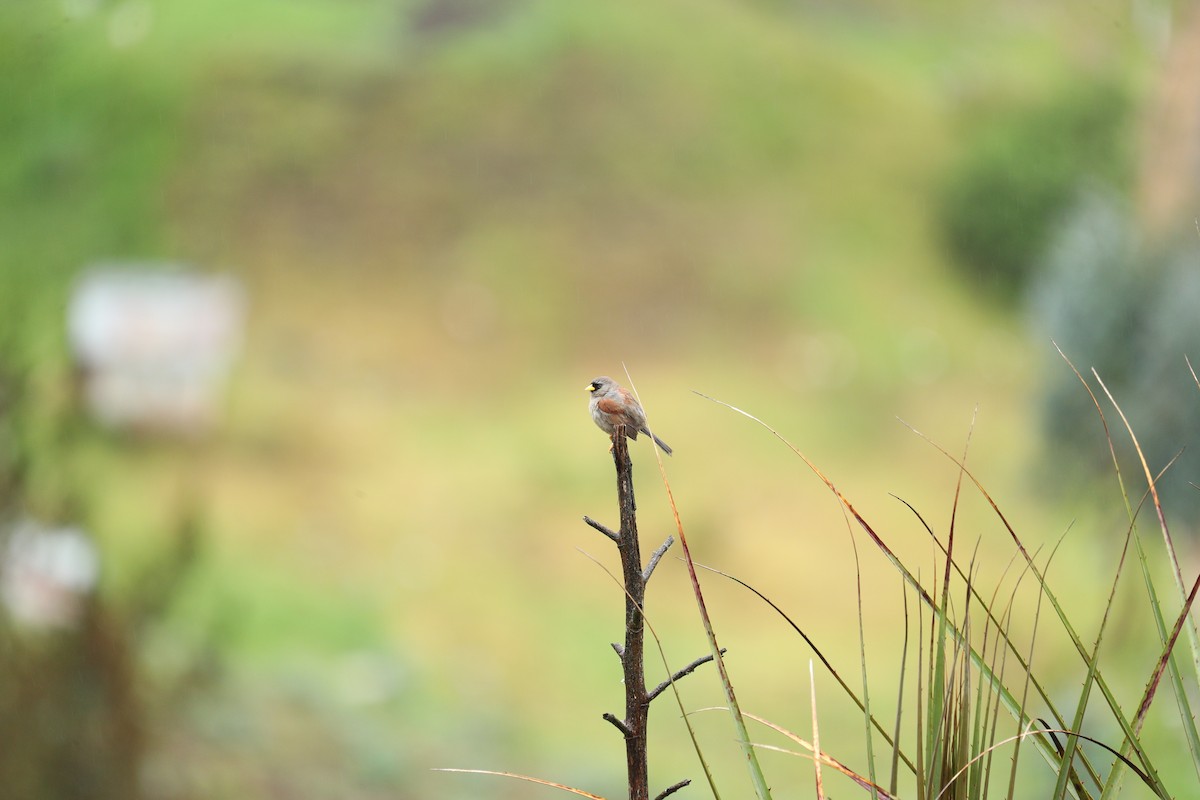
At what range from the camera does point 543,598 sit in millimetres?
7148

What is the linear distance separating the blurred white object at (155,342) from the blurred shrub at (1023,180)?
5540 millimetres

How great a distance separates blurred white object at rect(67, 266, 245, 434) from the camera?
24.4 feet

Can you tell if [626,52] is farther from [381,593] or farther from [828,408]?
[381,593]

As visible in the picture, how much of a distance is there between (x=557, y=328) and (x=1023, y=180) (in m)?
3.82

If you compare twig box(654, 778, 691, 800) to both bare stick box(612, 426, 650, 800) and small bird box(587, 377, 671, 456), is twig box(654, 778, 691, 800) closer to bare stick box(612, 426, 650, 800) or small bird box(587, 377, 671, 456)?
bare stick box(612, 426, 650, 800)

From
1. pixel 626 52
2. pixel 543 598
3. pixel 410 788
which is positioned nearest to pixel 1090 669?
pixel 410 788

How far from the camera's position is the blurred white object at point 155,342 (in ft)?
24.4

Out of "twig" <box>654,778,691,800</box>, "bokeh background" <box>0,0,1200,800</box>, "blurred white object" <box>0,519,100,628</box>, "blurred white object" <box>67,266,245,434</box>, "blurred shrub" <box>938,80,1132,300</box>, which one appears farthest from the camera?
"blurred shrub" <box>938,80,1132,300</box>

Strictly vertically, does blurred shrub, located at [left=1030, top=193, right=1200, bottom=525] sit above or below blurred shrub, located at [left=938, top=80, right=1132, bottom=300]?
below

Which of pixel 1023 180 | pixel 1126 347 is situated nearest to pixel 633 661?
pixel 1126 347

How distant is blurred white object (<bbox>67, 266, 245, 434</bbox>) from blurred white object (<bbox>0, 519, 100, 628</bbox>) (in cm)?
187

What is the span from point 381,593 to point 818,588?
9.37 ft

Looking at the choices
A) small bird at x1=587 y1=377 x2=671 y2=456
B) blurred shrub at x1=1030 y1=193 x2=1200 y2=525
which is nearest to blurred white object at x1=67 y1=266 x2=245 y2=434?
blurred shrub at x1=1030 y1=193 x2=1200 y2=525

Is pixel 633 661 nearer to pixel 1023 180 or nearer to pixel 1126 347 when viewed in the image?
pixel 1126 347
